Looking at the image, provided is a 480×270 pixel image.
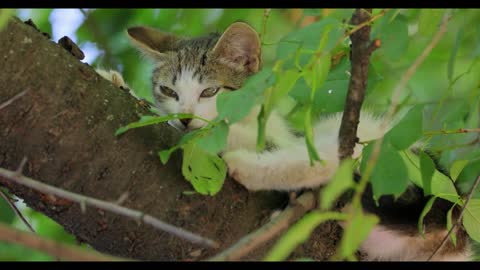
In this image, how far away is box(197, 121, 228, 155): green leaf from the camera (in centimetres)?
139

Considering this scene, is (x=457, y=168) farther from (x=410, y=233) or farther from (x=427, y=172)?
(x=410, y=233)

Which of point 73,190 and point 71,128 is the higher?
point 71,128

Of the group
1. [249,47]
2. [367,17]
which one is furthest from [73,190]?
[249,47]

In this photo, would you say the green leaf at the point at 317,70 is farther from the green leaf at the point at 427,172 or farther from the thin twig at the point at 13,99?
the thin twig at the point at 13,99

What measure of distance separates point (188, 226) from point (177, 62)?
3.93 ft

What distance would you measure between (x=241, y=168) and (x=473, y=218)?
60cm

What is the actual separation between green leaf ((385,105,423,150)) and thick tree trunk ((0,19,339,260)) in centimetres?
48

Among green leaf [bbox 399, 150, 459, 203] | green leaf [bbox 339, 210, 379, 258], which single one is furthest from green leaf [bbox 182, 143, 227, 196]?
green leaf [bbox 339, 210, 379, 258]

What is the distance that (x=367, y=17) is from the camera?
141 cm

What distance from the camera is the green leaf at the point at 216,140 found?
1.39 meters

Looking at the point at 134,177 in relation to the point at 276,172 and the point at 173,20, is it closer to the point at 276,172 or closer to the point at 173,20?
the point at 276,172

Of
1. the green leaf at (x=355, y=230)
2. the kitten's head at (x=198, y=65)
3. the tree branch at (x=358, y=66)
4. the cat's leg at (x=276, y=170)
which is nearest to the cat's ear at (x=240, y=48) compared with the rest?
the kitten's head at (x=198, y=65)

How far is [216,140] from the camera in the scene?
1396 mm

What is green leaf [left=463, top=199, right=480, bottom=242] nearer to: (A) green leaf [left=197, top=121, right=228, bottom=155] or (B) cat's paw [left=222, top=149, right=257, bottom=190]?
(B) cat's paw [left=222, top=149, right=257, bottom=190]
